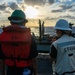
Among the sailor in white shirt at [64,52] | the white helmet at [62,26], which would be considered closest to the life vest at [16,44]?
the sailor in white shirt at [64,52]

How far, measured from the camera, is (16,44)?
573cm

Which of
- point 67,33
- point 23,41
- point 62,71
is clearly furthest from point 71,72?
point 23,41

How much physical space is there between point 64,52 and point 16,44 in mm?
905

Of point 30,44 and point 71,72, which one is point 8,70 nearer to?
point 30,44

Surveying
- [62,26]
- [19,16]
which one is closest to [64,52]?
[62,26]

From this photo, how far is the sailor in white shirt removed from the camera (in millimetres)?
6094

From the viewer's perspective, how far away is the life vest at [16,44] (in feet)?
18.6

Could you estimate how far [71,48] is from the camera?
20.2ft

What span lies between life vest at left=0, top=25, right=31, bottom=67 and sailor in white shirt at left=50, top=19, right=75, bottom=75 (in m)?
0.62

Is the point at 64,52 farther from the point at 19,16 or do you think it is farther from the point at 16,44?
the point at 19,16

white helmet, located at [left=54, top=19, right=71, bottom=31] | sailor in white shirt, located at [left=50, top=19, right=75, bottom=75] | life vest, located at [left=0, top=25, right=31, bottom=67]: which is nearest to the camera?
life vest, located at [left=0, top=25, right=31, bottom=67]

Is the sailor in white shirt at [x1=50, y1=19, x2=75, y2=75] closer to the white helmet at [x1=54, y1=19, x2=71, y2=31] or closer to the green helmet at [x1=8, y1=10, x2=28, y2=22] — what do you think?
the white helmet at [x1=54, y1=19, x2=71, y2=31]

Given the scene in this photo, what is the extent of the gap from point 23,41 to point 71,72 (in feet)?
3.60

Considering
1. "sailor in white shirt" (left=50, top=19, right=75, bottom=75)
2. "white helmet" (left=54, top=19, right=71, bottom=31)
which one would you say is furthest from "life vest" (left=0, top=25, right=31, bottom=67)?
"white helmet" (left=54, top=19, right=71, bottom=31)
